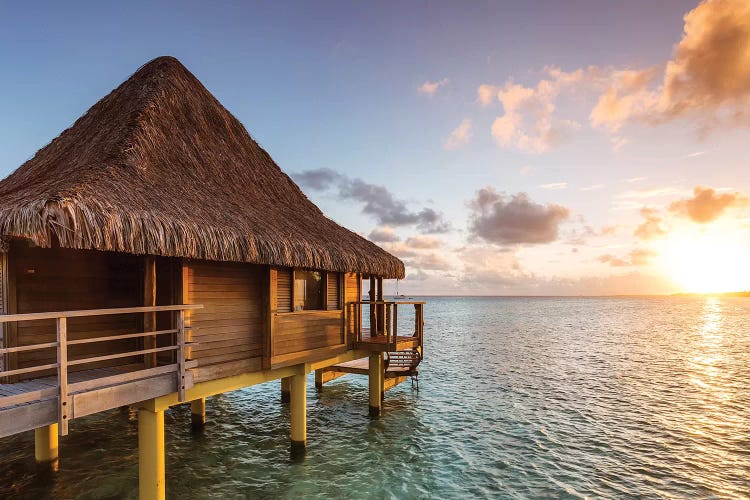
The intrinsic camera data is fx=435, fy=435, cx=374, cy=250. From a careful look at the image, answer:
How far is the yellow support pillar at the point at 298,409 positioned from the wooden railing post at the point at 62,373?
544 cm

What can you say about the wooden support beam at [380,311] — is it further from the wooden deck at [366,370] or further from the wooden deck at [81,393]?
the wooden deck at [81,393]

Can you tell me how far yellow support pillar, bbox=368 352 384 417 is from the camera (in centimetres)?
1381

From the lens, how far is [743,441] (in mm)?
13414

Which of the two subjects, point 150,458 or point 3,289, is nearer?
point 3,289

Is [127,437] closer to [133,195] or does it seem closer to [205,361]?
[205,361]

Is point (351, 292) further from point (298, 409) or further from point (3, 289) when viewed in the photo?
point (3, 289)

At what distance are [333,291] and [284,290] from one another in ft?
7.27

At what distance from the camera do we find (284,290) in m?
9.80

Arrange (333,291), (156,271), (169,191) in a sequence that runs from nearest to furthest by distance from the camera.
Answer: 1. (169,191)
2. (156,271)
3. (333,291)

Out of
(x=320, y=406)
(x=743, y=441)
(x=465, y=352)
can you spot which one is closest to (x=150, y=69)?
(x=320, y=406)

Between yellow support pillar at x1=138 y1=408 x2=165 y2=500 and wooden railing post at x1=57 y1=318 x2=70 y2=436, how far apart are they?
1.72m

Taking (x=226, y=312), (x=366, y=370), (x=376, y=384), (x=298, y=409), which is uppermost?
(x=226, y=312)

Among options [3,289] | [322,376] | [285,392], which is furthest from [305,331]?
[322,376]

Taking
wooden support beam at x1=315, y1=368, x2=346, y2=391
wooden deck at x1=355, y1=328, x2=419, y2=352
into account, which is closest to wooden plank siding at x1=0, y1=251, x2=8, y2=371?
wooden deck at x1=355, y1=328, x2=419, y2=352
